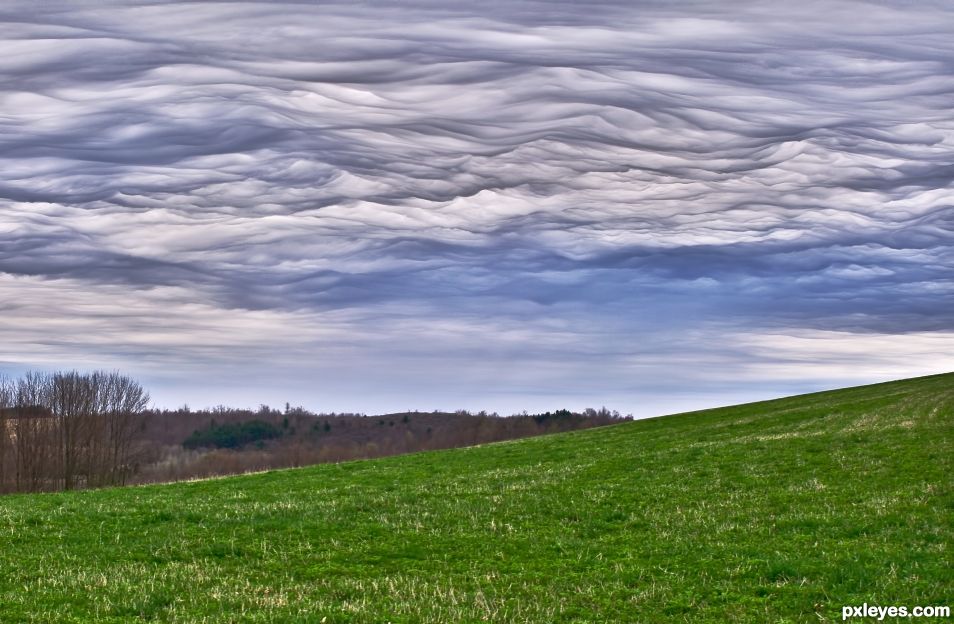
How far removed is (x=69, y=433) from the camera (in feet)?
327

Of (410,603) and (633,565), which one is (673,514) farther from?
(410,603)

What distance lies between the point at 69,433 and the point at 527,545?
91.4m

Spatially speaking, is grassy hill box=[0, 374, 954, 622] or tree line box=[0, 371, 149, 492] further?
tree line box=[0, 371, 149, 492]

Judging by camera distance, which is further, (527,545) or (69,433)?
(69,433)

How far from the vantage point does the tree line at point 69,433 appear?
318 ft

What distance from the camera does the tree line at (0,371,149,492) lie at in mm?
96875

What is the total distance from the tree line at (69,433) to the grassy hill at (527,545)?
65.6 m

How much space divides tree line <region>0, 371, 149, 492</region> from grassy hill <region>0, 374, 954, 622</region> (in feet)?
215

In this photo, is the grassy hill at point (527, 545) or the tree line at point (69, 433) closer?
the grassy hill at point (527, 545)

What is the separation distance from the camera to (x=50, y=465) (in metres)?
98.4

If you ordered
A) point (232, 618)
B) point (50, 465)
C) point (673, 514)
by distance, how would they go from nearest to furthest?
1. point (232, 618)
2. point (673, 514)
3. point (50, 465)

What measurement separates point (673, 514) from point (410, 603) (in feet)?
36.2

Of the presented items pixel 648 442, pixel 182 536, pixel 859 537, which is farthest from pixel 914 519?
pixel 648 442

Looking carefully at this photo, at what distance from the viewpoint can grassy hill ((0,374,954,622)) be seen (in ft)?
48.6
